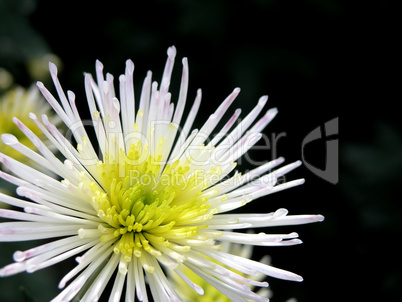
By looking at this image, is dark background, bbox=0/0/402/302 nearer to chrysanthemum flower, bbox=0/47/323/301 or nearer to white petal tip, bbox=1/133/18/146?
chrysanthemum flower, bbox=0/47/323/301

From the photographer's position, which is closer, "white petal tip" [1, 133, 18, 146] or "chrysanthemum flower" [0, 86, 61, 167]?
"white petal tip" [1, 133, 18, 146]

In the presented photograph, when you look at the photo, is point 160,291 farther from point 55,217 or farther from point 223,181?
point 223,181

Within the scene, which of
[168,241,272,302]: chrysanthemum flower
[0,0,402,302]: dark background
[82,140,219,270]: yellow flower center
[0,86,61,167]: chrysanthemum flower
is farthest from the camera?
[0,0,402,302]: dark background

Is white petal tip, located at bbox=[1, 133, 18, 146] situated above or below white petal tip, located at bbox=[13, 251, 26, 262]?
above

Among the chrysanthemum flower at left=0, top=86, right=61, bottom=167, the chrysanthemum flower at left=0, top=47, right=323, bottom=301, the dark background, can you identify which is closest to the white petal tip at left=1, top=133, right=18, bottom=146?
the chrysanthemum flower at left=0, top=47, right=323, bottom=301

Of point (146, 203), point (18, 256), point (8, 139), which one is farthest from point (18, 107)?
point (18, 256)

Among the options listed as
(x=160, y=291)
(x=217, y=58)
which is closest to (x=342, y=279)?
(x=217, y=58)

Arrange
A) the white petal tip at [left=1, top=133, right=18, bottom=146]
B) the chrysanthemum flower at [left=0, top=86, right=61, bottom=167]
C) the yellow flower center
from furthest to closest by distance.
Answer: the chrysanthemum flower at [left=0, top=86, right=61, bottom=167] < the yellow flower center < the white petal tip at [left=1, top=133, right=18, bottom=146]
